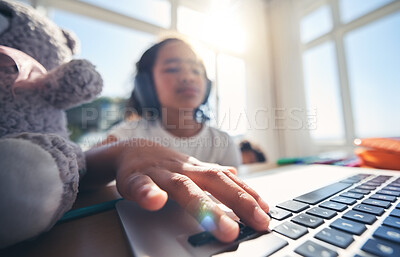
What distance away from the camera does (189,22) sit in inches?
65.7

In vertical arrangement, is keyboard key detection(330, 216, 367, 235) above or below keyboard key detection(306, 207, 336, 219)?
below

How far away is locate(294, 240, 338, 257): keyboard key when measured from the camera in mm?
115

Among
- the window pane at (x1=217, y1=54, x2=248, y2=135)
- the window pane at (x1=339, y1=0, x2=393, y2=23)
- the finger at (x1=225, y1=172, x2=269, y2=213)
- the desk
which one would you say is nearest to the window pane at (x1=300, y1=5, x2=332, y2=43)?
the window pane at (x1=339, y1=0, x2=393, y2=23)

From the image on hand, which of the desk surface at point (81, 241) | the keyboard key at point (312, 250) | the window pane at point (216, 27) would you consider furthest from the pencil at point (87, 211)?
the window pane at point (216, 27)

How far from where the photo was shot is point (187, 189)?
0.18 meters

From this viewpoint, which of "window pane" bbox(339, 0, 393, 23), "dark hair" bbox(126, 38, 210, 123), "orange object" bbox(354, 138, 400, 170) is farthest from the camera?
"window pane" bbox(339, 0, 393, 23)

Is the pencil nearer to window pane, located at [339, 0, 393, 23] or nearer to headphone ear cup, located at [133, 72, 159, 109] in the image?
headphone ear cup, located at [133, 72, 159, 109]

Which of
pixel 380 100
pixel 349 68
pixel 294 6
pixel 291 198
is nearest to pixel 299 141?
pixel 380 100

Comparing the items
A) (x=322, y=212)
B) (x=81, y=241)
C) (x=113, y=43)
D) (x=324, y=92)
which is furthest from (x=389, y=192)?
(x=324, y=92)

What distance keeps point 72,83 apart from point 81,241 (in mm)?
188

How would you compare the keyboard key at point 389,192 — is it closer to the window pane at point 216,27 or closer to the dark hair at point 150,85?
the dark hair at point 150,85

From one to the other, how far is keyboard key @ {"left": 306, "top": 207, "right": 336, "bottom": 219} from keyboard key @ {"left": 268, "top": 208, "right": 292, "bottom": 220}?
0.02 meters

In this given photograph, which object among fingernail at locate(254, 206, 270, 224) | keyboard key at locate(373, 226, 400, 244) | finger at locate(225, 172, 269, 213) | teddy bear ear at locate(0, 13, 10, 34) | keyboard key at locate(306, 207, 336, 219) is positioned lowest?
keyboard key at locate(373, 226, 400, 244)

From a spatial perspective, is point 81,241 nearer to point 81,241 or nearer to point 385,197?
point 81,241
